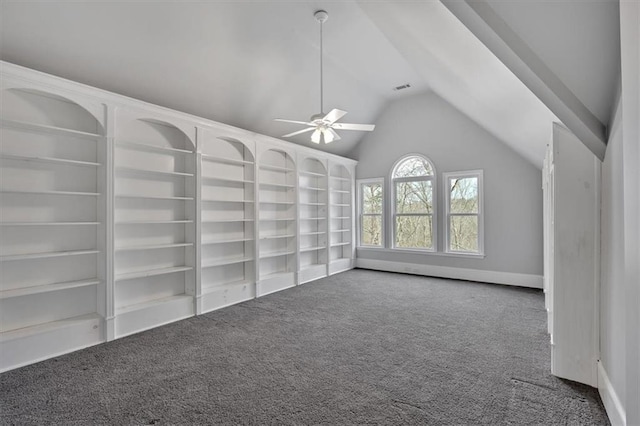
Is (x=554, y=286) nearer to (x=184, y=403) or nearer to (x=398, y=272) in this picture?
(x=184, y=403)

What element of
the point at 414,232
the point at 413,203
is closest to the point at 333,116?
the point at 413,203

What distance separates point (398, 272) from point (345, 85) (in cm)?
402

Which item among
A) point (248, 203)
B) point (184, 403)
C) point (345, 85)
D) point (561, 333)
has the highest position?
point (345, 85)

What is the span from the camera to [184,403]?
2.32 meters

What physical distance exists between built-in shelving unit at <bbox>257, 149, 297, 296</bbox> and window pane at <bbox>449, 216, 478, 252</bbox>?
323 centimetres

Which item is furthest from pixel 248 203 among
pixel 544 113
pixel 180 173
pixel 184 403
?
pixel 544 113

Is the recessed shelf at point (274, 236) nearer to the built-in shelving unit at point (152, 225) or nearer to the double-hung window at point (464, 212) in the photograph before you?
the built-in shelving unit at point (152, 225)

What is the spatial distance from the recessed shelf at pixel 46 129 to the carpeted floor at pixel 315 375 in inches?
87.3

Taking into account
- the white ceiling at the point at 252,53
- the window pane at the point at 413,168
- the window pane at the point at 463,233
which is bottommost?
the window pane at the point at 463,233

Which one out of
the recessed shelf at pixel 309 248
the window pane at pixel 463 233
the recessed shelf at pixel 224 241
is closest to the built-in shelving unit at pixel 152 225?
the recessed shelf at pixel 224 241

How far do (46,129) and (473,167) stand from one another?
21.4 ft

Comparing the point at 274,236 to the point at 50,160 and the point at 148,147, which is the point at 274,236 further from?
the point at 50,160

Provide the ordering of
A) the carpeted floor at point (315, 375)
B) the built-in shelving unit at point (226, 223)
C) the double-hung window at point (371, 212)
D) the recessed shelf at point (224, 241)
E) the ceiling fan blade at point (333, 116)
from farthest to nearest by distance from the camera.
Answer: the double-hung window at point (371, 212) → the built-in shelving unit at point (226, 223) → the recessed shelf at point (224, 241) → the ceiling fan blade at point (333, 116) → the carpeted floor at point (315, 375)

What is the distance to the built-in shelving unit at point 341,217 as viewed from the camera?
736cm
